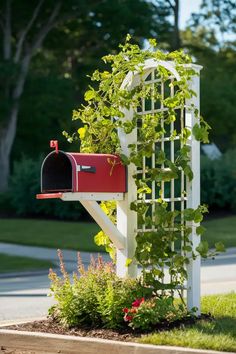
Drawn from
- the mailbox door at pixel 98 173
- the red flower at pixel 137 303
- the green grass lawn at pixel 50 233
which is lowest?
the green grass lawn at pixel 50 233

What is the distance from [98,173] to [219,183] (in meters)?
26.3

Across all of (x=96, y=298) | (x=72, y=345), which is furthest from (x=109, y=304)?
(x=72, y=345)

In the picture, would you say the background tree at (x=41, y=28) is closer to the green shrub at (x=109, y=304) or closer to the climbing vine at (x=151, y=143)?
the climbing vine at (x=151, y=143)

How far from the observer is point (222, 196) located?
114 feet

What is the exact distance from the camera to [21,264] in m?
23.2

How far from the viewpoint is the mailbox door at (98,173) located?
8531 millimetres

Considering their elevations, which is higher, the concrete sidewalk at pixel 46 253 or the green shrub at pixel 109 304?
the green shrub at pixel 109 304

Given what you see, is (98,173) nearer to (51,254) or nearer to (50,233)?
(51,254)

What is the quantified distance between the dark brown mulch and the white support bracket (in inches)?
40.5

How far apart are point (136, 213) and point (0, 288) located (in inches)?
370

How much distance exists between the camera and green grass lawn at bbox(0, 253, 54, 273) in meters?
22.3

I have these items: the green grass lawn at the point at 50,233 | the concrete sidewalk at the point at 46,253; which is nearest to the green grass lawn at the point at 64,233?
the green grass lawn at the point at 50,233

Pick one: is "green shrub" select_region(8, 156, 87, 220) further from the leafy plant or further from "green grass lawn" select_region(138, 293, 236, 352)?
"green grass lawn" select_region(138, 293, 236, 352)

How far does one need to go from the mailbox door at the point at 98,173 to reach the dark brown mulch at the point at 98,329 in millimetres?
1356
